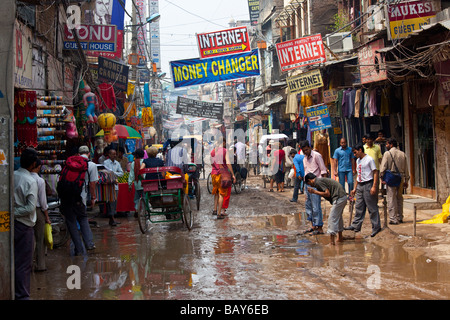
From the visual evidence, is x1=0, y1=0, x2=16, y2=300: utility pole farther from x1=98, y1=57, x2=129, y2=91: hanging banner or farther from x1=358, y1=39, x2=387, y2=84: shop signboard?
x1=98, y1=57, x2=129, y2=91: hanging banner

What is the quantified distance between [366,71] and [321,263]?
8286mm

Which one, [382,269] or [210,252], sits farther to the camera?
[210,252]

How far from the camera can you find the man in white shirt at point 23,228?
5.96 metres

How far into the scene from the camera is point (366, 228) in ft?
37.0

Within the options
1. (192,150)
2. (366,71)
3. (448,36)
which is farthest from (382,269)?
(192,150)

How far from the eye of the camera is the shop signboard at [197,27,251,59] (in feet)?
60.1

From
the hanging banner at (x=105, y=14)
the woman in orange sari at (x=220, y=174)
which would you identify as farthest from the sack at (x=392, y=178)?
the hanging banner at (x=105, y=14)

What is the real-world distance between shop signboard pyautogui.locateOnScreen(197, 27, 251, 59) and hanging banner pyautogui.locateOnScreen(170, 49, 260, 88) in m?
0.26

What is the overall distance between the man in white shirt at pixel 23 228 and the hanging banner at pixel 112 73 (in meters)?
12.4

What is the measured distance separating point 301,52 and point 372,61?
165 inches

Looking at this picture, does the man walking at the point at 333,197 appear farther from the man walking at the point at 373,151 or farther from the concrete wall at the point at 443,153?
the concrete wall at the point at 443,153

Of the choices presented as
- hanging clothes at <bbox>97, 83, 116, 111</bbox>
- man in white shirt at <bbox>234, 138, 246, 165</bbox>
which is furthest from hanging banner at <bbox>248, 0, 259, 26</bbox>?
hanging clothes at <bbox>97, 83, 116, 111</bbox>

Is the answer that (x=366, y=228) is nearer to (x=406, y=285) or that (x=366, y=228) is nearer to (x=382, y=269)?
(x=382, y=269)

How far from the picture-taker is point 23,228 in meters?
6.05
